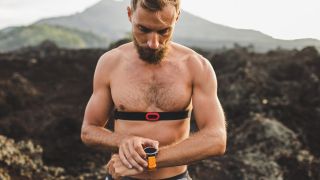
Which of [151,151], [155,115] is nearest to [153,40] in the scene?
[155,115]

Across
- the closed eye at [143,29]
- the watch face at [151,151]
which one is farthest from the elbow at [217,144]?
the closed eye at [143,29]

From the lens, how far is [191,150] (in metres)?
2.65

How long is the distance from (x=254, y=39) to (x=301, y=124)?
4177cm

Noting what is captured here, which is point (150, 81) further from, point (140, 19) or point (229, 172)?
point (229, 172)

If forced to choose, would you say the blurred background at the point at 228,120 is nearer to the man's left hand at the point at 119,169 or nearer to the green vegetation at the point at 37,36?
the man's left hand at the point at 119,169

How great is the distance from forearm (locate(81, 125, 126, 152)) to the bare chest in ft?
0.77

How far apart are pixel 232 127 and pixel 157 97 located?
23.9 feet

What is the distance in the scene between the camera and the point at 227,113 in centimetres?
1107

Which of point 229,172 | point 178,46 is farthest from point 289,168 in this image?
point 178,46

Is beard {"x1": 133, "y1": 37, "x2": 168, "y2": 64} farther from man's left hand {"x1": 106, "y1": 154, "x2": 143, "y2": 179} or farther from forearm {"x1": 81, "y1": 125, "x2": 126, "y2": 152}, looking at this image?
man's left hand {"x1": 106, "y1": 154, "x2": 143, "y2": 179}

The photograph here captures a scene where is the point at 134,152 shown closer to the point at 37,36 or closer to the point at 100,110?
the point at 100,110

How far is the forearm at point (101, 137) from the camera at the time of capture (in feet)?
9.38

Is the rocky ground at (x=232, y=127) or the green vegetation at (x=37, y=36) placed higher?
the rocky ground at (x=232, y=127)

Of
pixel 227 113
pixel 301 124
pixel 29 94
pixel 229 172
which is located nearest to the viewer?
pixel 229 172
